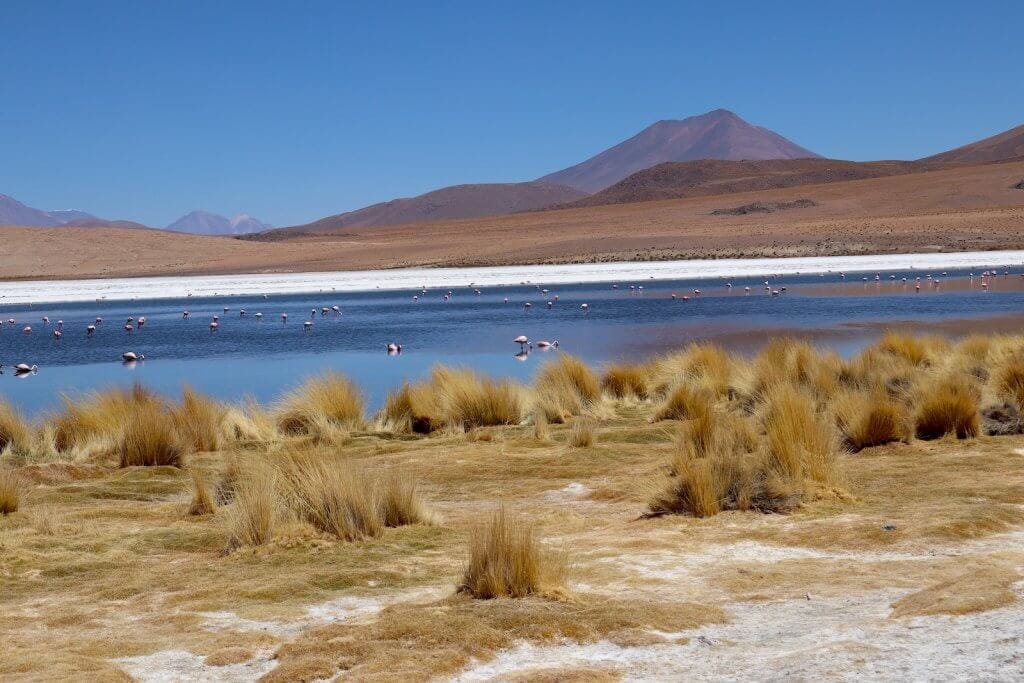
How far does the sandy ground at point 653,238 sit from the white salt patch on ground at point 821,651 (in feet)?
162

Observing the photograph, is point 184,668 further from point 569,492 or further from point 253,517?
point 569,492

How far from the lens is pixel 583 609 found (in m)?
5.04

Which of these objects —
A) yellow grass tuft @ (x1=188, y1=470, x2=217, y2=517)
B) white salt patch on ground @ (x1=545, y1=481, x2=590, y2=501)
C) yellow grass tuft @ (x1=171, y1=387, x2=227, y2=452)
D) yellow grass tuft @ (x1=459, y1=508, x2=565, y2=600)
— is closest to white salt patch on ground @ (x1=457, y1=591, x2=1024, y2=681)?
yellow grass tuft @ (x1=459, y1=508, x2=565, y2=600)

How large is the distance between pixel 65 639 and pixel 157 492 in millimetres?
4012

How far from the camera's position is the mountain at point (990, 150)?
16625cm

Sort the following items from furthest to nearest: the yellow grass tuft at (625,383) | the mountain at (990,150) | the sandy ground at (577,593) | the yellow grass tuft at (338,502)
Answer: the mountain at (990,150) < the yellow grass tuft at (625,383) < the yellow grass tuft at (338,502) < the sandy ground at (577,593)

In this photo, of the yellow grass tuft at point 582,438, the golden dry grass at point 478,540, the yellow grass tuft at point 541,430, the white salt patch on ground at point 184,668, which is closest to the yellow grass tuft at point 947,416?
the golden dry grass at point 478,540

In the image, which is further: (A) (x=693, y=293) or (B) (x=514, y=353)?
(A) (x=693, y=293)

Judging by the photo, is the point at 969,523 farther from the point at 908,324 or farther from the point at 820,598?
Answer: the point at 908,324

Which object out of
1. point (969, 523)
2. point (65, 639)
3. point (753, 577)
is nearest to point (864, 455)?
point (969, 523)

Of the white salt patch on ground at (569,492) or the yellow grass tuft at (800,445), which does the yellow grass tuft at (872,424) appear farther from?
the white salt patch on ground at (569,492)

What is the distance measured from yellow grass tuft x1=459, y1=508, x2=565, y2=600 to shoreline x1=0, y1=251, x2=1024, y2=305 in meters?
36.3

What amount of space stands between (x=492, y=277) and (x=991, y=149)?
147 meters

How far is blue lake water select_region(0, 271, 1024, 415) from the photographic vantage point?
17906 millimetres
